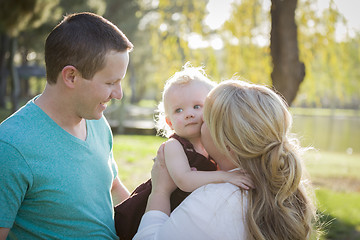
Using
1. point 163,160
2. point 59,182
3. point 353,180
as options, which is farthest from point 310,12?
point 59,182

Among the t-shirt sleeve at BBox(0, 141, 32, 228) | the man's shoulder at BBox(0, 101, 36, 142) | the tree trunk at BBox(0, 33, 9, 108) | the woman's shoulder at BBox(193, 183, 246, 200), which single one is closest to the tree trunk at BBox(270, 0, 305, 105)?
the woman's shoulder at BBox(193, 183, 246, 200)

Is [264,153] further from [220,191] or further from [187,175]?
[187,175]

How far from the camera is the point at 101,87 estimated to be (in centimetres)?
200

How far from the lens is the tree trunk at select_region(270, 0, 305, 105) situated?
535 cm

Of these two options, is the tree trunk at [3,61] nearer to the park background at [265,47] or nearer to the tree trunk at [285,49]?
the park background at [265,47]

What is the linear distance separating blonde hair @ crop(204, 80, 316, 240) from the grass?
4.91 feet

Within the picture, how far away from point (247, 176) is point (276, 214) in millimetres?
205

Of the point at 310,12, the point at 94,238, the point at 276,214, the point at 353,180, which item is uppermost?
the point at 310,12

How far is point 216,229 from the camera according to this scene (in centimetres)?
164

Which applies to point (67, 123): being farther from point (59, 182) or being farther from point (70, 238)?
point (70, 238)

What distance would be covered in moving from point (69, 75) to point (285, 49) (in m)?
4.06

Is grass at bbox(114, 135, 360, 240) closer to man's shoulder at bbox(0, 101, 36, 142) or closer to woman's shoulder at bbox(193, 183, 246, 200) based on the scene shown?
woman's shoulder at bbox(193, 183, 246, 200)

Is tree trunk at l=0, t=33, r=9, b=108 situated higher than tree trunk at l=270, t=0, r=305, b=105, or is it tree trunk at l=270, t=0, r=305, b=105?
tree trunk at l=270, t=0, r=305, b=105

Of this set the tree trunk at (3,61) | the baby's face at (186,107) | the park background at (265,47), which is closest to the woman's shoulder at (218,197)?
the baby's face at (186,107)
